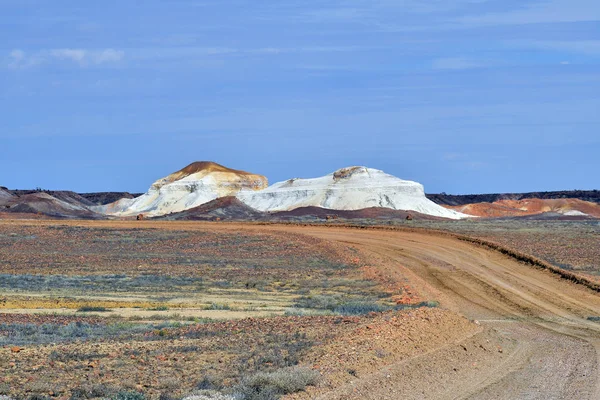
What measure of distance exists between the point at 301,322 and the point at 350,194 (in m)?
97.3

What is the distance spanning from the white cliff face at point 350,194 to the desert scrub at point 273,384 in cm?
9712

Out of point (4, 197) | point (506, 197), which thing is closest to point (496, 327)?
point (4, 197)

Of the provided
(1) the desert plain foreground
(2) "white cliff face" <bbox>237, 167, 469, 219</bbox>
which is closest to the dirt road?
(1) the desert plain foreground

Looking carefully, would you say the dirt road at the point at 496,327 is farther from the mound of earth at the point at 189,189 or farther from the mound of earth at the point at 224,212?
the mound of earth at the point at 189,189

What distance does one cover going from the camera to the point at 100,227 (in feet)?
205

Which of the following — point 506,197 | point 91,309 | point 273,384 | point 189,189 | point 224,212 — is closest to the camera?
point 273,384

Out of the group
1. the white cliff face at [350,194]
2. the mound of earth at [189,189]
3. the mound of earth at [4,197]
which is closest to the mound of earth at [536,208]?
the white cliff face at [350,194]

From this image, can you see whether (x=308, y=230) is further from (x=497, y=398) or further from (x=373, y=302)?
(x=497, y=398)

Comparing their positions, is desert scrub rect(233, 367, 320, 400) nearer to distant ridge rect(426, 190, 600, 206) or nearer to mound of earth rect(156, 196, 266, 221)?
mound of earth rect(156, 196, 266, 221)

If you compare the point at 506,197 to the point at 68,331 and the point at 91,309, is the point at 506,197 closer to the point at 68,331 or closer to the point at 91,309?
the point at 91,309

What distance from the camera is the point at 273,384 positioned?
38.5 ft

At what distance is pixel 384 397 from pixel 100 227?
52.7m

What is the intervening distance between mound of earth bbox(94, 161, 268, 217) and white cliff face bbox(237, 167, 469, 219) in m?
8.47

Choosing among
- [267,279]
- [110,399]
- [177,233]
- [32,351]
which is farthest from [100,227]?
[110,399]
